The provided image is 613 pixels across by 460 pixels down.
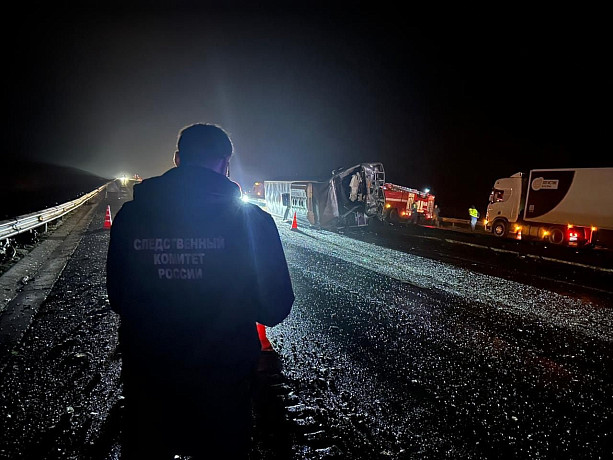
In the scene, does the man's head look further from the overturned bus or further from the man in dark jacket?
the overturned bus

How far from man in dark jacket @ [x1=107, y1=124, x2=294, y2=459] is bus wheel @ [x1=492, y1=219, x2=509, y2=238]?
64.8ft

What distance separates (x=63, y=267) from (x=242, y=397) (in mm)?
8002

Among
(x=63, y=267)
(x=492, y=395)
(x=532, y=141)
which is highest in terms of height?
(x=532, y=141)

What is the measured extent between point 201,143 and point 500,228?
20134mm

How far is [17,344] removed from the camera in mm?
4207

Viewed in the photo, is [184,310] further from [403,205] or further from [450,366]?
[403,205]

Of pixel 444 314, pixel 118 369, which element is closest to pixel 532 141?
pixel 444 314

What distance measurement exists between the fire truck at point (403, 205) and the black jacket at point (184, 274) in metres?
20.5

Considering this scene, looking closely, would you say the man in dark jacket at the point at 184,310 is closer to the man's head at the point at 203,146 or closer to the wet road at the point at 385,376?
the man's head at the point at 203,146

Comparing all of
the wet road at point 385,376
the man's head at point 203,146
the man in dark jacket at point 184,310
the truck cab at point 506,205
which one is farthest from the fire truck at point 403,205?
the man in dark jacket at point 184,310

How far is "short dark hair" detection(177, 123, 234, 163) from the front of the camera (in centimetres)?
165

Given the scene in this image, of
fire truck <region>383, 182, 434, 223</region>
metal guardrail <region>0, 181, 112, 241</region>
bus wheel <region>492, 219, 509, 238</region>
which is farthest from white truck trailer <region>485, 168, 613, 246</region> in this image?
metal guardrail <region>0, 181, 112, 241</region>

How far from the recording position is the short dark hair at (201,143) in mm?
1650

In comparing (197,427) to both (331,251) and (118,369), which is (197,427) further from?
(331,251)
